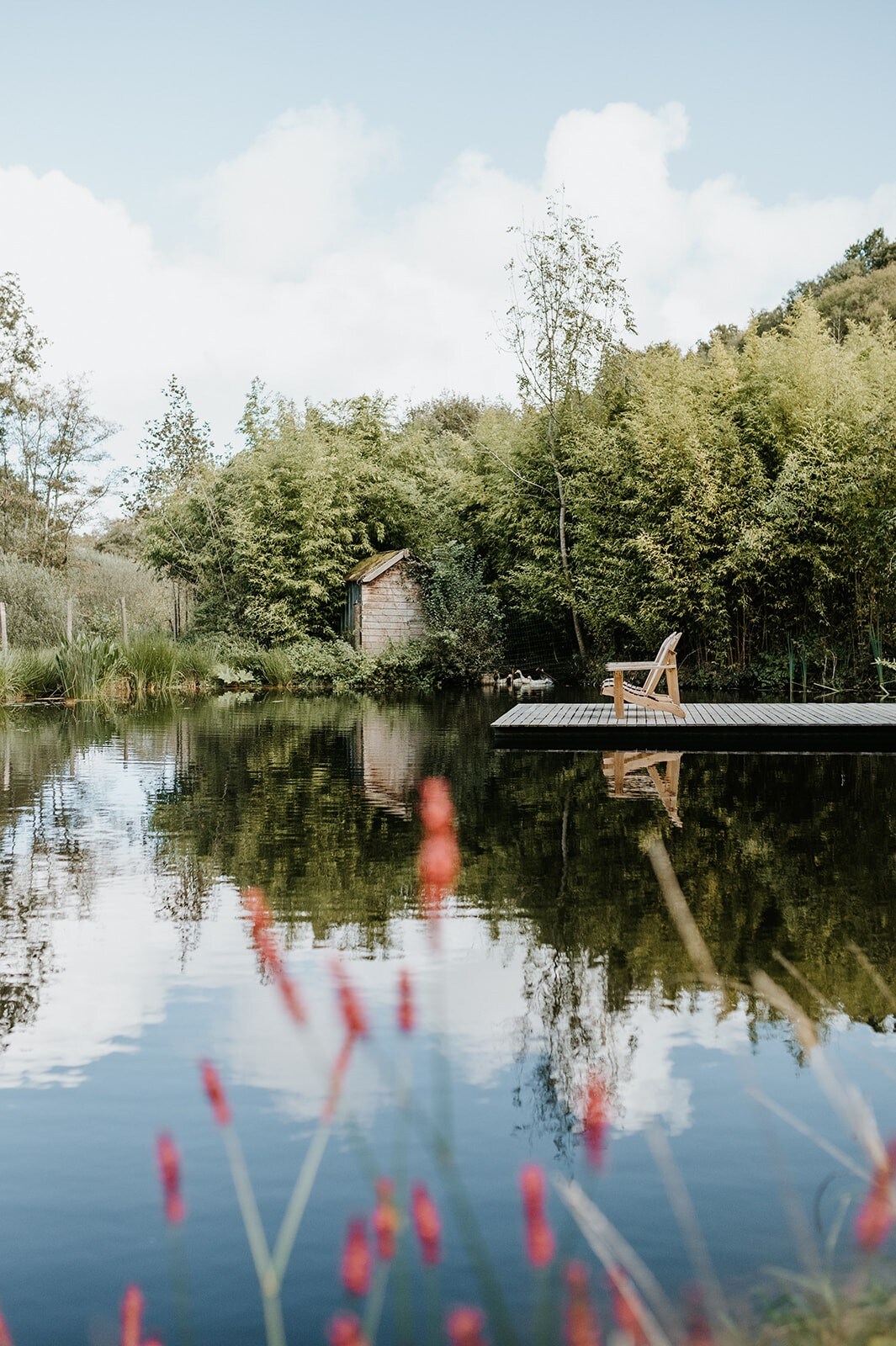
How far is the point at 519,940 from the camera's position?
4.80m

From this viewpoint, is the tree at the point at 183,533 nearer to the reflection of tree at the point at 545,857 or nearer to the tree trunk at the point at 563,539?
the tree trunk at the point at 563,539

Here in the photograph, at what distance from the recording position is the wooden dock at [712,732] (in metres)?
11.3

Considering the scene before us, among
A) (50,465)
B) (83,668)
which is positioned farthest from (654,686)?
(50,465)

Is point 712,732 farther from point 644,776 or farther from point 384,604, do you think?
point 384,604

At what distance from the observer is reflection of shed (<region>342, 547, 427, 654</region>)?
83.6ft

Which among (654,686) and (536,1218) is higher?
(654,686)

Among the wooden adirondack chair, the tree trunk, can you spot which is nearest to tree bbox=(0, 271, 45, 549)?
the tree trunk

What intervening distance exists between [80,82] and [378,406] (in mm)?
12720

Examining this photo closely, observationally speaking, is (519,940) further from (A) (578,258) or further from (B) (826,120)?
(A) (578,258)

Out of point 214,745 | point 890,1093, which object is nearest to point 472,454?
point 214,745

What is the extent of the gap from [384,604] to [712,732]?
14906 millimetres

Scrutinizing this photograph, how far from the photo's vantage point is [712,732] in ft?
37.3

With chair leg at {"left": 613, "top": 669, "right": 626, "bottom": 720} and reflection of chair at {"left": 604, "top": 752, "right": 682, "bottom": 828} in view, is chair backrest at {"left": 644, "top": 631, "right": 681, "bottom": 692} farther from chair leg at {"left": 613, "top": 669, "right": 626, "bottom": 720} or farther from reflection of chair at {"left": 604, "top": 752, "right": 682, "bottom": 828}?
reflection of chair at {"left": 604, "top": 752, "right": 682, "bottom": 828}

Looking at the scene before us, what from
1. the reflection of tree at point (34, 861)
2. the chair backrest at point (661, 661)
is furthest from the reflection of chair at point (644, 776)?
the reflection of tree at point (34, 861)
